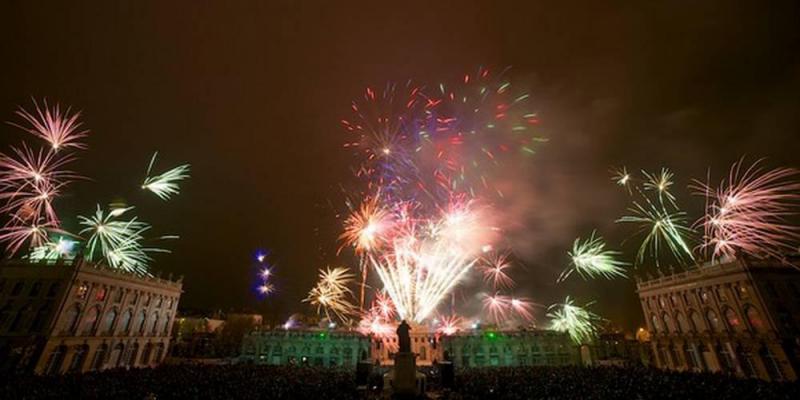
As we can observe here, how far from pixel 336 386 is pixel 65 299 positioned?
31.5m

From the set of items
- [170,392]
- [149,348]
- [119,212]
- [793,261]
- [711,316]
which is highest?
[119,212]

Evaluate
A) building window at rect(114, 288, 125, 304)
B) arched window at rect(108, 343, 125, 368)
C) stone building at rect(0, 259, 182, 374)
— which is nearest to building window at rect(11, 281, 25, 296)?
stone building at rect(0, 259, 182, 374)

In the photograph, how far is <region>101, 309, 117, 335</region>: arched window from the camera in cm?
3897

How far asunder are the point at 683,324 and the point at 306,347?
54.5 metres

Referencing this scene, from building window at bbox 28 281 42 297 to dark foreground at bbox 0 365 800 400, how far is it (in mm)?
13081

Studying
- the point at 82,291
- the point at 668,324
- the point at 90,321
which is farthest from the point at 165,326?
the point at 668,324

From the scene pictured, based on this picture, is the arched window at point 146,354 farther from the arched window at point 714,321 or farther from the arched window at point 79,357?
the arched window at point 714,321

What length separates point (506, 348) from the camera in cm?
5738

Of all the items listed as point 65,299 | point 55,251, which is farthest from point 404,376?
point 55,251

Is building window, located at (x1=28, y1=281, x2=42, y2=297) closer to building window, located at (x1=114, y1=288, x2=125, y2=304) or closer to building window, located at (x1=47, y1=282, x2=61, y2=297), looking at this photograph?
building window, located at (x1=47, y1=282, x2=61, y2=297)

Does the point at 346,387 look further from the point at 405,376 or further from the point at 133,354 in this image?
the point at 133,354

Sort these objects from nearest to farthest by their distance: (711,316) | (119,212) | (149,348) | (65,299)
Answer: (119,212) < (65,299) < (711,316) < (149,348)

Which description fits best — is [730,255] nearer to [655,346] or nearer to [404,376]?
[655,346]

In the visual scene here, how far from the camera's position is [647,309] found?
164 ft
